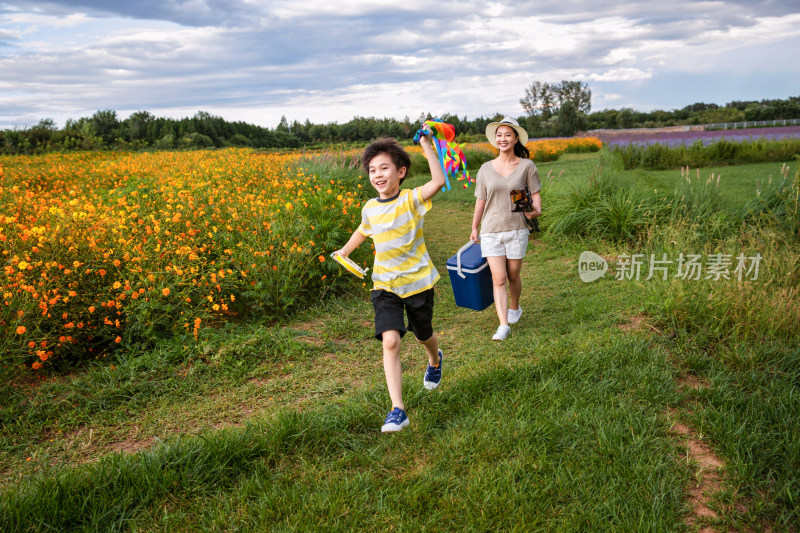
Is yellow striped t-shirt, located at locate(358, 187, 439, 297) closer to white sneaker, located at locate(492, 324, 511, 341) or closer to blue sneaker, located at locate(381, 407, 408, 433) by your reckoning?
blue sneaker, located at locate(381, 407, 408, 433)

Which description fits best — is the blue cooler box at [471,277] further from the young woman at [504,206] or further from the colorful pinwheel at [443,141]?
the colorful pinwheel at [443,141]

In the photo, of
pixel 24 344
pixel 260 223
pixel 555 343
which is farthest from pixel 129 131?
pixel 555 343

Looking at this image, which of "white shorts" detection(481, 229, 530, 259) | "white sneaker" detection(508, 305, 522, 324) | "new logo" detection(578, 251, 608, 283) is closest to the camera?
"white shorts" detection(481, 229, 530, 259)

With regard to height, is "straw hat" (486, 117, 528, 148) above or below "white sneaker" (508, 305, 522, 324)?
above

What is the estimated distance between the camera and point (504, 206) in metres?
4.79

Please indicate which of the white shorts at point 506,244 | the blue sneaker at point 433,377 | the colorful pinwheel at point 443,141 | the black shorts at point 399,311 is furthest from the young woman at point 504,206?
the black shorts at point 399,311

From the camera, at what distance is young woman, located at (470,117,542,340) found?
15.4 ft

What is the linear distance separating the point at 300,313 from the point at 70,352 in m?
2.07

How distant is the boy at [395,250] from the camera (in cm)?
321

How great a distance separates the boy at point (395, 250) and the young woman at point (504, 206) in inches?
61.9

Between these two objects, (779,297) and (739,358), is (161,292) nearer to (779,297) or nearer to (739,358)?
(739,358)

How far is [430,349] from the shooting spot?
3.64 meters

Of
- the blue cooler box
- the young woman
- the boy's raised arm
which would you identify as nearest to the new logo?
the blue cooler box

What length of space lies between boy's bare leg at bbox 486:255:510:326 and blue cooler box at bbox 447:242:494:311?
0.62 ft
